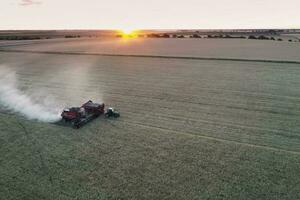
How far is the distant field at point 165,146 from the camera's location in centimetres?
1320

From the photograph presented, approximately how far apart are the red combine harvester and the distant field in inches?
23.6

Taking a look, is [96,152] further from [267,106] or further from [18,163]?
[267,106]

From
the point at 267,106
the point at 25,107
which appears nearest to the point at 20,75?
the point at 25,107

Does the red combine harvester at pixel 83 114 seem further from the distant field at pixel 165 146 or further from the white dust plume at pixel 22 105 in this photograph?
the white dust plume at pixel 22 105

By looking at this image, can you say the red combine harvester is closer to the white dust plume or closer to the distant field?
the distant field

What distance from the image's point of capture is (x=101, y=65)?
47.1 metres

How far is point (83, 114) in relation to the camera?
69.5 feet

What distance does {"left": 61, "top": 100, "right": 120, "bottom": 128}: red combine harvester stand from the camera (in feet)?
67.3

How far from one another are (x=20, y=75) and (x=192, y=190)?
3377 centimetres

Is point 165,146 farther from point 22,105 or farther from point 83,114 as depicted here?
point 22,105

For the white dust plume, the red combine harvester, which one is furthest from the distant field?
the white dust plume

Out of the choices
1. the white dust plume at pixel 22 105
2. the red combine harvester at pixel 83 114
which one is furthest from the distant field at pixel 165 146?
the white dust plume at pixel 22 105

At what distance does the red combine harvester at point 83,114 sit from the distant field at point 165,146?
60cm

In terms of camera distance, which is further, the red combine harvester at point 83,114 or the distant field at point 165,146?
the red combine harvester at point 83,114
